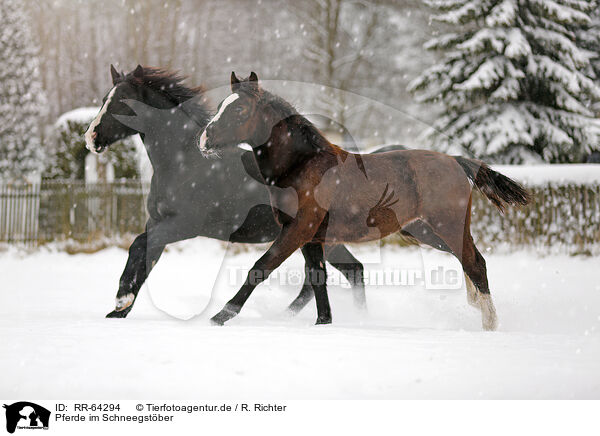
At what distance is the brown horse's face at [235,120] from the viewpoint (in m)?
4.10

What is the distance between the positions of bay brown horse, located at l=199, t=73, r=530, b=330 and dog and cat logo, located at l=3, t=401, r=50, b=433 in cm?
147

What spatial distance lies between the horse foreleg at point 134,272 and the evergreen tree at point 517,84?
9.71 metres

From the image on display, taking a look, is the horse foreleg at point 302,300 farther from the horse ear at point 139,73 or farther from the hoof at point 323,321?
the horse ear at point 139,73

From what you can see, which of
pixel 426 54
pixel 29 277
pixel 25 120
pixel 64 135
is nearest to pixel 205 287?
pixel 29 277

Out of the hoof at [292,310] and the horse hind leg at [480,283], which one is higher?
the horse hind leg at [480,283]

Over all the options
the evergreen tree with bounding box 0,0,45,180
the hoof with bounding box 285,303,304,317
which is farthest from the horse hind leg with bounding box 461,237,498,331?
the evergreen tree with bounding box 0,0,45,180

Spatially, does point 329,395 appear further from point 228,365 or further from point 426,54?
point 426,54

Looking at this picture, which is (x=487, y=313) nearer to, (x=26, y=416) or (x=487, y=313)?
(x=487, y=313)

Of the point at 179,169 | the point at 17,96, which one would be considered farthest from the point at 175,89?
the point at 17,96

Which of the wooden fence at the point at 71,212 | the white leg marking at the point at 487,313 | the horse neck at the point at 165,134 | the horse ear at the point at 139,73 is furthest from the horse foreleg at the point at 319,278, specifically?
the wooden fence at the point at 71,212

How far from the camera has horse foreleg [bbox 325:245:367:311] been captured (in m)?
5.57

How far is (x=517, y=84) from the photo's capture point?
12320 mm

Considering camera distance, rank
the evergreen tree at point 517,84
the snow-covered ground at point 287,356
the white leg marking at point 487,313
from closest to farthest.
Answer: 1. the snow-covered ground at point 287,356
2. the white leg marking at point 487,313
3. the evergreen tree at point 517,84

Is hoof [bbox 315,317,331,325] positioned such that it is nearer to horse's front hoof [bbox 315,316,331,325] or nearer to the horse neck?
horse's front hoof [bbox 315,316,331,325]
